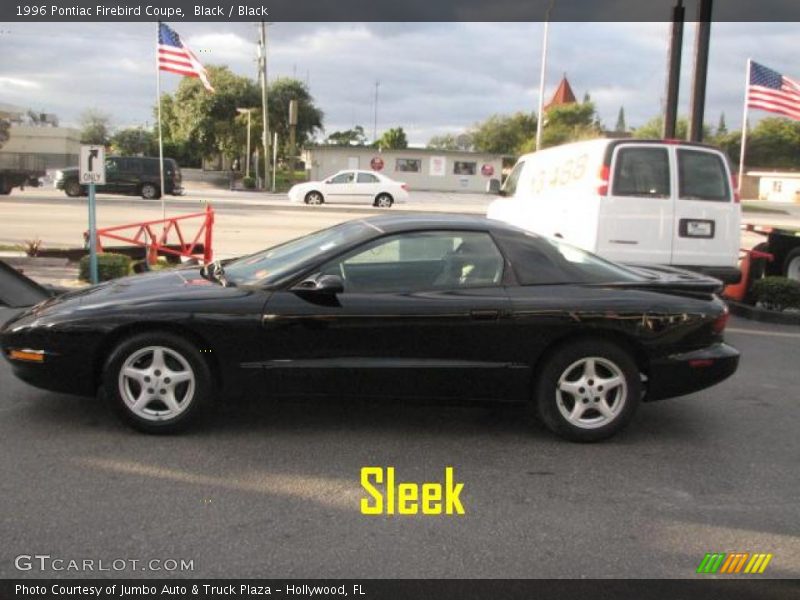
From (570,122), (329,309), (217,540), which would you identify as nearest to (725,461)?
(329,309)

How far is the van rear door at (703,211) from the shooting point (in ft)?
28.1

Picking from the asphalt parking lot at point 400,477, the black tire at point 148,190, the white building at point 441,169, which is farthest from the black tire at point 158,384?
the white building at point 441,169

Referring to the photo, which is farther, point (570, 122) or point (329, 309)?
point (570, 122)

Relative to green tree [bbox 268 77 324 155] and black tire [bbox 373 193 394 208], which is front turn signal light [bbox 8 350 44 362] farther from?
green tree [bbox 268 77 324 155]

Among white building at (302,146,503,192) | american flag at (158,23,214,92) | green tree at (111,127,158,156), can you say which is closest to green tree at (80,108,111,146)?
green tree at (111,127,158,156)

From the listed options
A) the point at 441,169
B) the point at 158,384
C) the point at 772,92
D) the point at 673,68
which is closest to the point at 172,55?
the point at 673,68

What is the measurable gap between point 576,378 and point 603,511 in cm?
108

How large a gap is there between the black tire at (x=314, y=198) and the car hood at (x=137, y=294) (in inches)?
1024

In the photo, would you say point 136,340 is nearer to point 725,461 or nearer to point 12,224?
point 725,461

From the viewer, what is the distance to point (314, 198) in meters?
31.0

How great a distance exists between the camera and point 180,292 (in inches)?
185

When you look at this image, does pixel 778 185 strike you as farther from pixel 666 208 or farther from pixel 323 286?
pixel 323 286

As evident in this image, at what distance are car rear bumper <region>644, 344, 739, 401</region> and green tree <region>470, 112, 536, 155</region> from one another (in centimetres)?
8323
